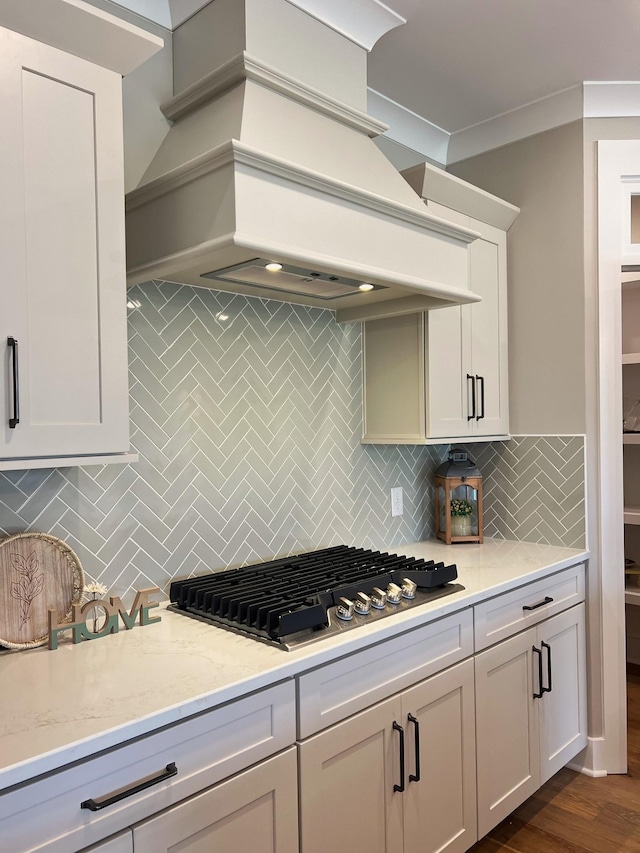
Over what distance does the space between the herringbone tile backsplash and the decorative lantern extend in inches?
5.1

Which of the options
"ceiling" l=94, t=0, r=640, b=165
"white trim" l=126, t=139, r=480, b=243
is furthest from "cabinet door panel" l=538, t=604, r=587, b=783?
"ceiling" l=94, t=0, r=640, b=165

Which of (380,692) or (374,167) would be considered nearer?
(380,692)

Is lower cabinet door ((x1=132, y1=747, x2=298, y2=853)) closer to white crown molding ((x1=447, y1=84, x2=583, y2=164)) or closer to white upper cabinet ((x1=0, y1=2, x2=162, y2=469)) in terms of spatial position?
white upper cabinet ((x1=0, y1=2, x2=162, y2=469))

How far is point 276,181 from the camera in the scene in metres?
1.68

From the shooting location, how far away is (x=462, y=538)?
2.95 meters

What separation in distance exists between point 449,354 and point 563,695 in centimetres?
145

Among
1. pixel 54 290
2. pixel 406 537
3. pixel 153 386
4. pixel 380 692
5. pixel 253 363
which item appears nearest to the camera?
pixel 54 290

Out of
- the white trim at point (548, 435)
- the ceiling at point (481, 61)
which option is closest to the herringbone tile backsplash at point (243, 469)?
the white trim at point (548, 435)

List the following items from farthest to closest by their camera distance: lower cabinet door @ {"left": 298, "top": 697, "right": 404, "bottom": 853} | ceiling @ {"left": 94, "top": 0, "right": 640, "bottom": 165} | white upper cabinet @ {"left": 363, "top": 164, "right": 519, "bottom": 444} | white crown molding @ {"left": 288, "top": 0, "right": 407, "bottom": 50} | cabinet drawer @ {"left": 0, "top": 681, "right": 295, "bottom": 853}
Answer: white upper cabinet @ {"left": 363, "top": 164, "right": 519, "bottom": 444}
ceiling @ {"left": 94, "top": 0, "right": 640, "bottom": 165}
white crown molding @ {"left": 288, "top": 0, "right": 407, "bottom": 50}
lower cabinet door @ {"left": 298, "top": 697, "right": 404, "bottom": 853}
cabinet drawer @ {"left": 0, "top": 681, "right": 295, "bottom": 853}

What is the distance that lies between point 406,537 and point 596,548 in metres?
0.81

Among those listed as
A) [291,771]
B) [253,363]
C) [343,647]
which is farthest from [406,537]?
[291,771]

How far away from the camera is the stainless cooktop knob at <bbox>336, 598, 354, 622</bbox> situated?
1805 millimetres

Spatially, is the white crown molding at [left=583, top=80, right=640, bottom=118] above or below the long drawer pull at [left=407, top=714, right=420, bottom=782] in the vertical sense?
above

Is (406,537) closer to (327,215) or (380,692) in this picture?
(380,692)
